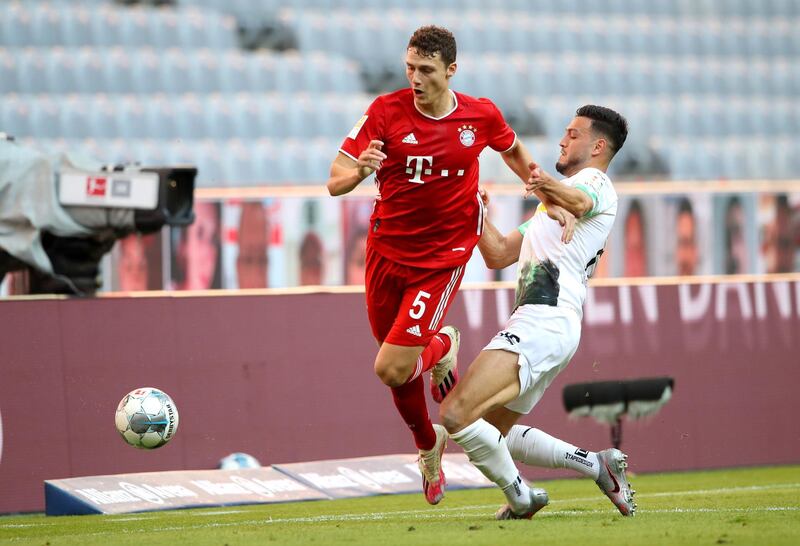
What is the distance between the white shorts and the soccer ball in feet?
8.14

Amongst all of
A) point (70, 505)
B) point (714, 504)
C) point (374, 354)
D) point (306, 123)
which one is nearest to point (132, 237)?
point (374, 354)

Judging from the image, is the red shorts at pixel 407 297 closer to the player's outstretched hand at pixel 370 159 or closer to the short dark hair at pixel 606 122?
the player's outstretched hand at pixel 370 159

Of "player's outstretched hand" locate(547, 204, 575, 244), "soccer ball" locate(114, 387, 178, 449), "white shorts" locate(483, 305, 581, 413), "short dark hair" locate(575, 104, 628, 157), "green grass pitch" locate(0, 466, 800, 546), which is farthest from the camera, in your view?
"soccer ball" locate(114, 387, 178, 449)

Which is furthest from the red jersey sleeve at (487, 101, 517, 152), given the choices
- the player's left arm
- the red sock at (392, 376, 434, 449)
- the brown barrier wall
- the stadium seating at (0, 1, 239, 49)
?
the stadium seating at (0, 1, 239, 49)

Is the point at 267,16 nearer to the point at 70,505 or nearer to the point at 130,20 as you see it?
the point at 130,20

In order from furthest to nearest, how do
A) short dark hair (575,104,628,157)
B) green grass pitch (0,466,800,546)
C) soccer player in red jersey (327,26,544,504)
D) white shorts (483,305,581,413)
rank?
short dark hair (575,104,628,157)
soccer player in red jersey (327,26,544,504)
white shorts (483,305,581,413)
green grass pitch (0,466,800,546)

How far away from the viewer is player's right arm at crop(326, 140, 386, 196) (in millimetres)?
6418

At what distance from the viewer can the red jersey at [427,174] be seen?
6.91m

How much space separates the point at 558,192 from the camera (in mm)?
6617

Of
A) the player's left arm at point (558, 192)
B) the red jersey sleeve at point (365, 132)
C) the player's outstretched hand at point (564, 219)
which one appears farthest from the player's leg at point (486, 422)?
the red jersey sleeve at point (365, 132)

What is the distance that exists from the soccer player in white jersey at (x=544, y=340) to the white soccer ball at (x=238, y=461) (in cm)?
389

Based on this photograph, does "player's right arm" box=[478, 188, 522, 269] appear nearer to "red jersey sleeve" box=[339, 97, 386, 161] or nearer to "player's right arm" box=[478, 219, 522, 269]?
"player's right arm" box=[478, 219, 522, 269]

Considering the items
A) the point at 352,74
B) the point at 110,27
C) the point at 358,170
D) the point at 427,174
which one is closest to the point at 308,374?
the point at 427,174

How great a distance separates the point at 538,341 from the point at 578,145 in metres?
1.08
